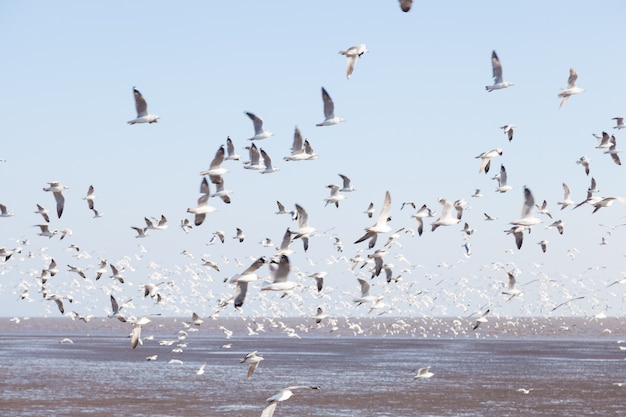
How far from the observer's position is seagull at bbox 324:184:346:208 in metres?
30.6

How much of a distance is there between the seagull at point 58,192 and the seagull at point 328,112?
9721 mm

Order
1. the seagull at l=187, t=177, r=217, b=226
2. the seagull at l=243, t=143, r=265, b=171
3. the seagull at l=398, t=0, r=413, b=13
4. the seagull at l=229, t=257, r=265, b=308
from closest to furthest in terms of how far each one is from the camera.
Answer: the seagull at l=398, t=0, r=413, b=13 < the seagull at l=229, t=257, r=265, b=308 < the seagull at l=187, t=177, r=217, b=226 < the seagull at l=243, t=143, r=265, b=171

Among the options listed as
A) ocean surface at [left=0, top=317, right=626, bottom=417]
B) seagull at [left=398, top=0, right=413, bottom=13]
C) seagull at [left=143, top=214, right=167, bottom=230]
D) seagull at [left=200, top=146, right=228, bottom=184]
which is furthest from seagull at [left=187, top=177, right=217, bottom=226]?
seagull at [left=398, top=0, right=413, bottom=13]

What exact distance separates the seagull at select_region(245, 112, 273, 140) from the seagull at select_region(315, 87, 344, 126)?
77.3 inches

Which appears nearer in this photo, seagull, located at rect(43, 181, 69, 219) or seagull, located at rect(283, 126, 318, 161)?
seagull, located at rect(283, 126, 318, 161)

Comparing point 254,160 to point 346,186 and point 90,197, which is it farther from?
point 90,197

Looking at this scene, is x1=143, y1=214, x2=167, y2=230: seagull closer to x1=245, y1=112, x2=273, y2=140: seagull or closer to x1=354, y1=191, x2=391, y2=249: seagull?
x1=245, y1=112, x2=273, y2=140: seagull

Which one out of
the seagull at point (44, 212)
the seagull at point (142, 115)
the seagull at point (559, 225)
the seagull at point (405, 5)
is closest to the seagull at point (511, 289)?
the seagull at point (559, 225)

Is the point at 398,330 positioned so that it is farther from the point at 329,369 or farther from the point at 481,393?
the point at 481,393

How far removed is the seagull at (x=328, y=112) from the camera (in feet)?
86.8

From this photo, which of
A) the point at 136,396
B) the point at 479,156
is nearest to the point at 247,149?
the point at 479,156

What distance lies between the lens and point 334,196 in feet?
101

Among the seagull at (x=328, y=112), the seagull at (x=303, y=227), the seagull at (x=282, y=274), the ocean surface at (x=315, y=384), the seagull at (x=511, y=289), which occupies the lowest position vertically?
the ocean surface at (x=315, y=384)

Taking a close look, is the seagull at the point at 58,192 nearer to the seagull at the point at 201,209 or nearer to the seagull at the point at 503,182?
the seagull at the point at 201,209
